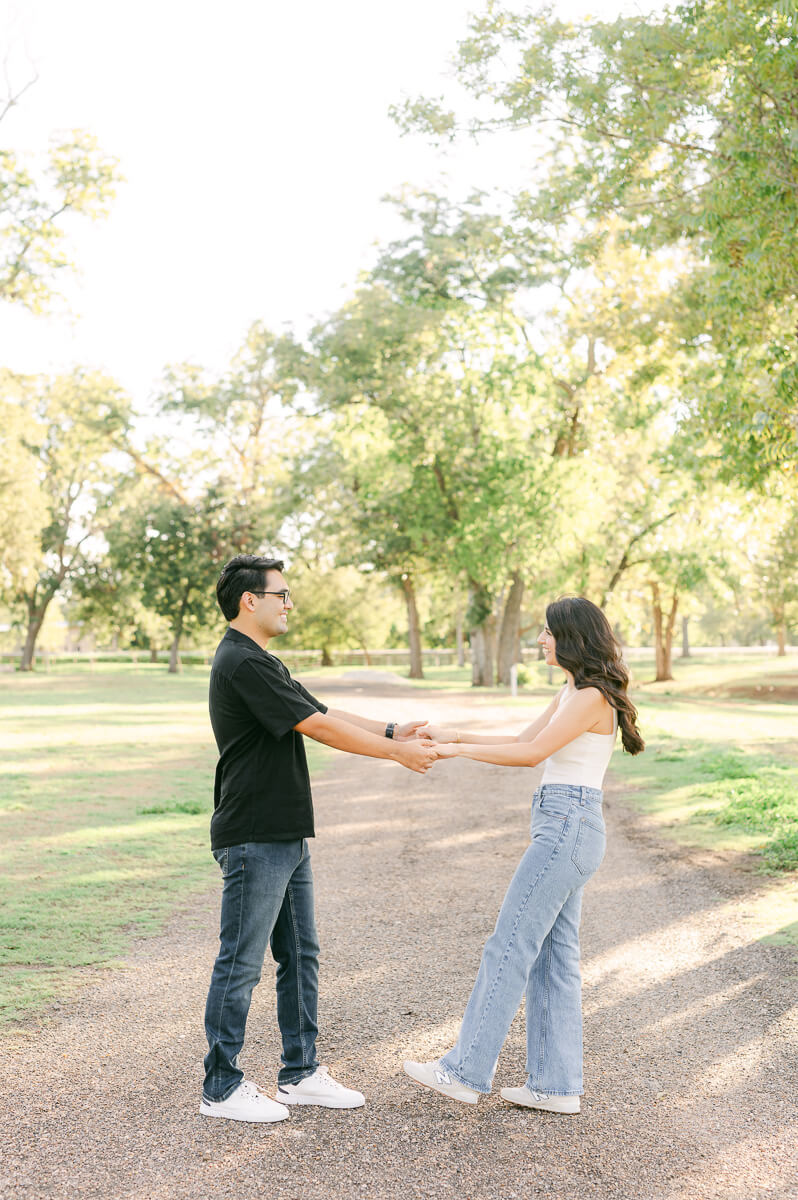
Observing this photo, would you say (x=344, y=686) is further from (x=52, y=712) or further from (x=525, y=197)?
(x=525, y=197)

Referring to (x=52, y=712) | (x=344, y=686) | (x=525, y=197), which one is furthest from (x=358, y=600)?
(x=525, y=197)

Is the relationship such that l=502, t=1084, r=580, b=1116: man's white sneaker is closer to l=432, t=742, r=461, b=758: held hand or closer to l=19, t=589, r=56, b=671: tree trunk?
l=432, t=742, r=461, b=758: held hand

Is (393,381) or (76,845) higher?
(393,381)

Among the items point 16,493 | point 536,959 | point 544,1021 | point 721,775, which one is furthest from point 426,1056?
point 16,493

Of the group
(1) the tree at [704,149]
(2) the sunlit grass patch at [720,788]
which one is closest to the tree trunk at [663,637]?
(2) the sunlit grass patch at [720,788]

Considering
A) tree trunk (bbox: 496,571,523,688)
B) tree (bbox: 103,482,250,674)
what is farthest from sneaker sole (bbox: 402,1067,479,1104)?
tree (bbox: 103,482,250,674)

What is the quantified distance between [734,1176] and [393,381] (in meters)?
29.3

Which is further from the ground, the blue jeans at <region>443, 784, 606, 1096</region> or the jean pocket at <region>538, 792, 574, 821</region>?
the jean pocket at <region>538, 792, 574, 821</region>

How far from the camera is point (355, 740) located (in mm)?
4000

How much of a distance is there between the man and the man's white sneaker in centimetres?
60

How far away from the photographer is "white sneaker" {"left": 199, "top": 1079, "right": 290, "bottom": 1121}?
388 cm

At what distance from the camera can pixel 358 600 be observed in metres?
58.5

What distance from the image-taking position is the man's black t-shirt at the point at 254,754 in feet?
12.8

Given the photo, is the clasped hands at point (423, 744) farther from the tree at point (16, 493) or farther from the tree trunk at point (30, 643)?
the tree trunk at point (30, 643)
